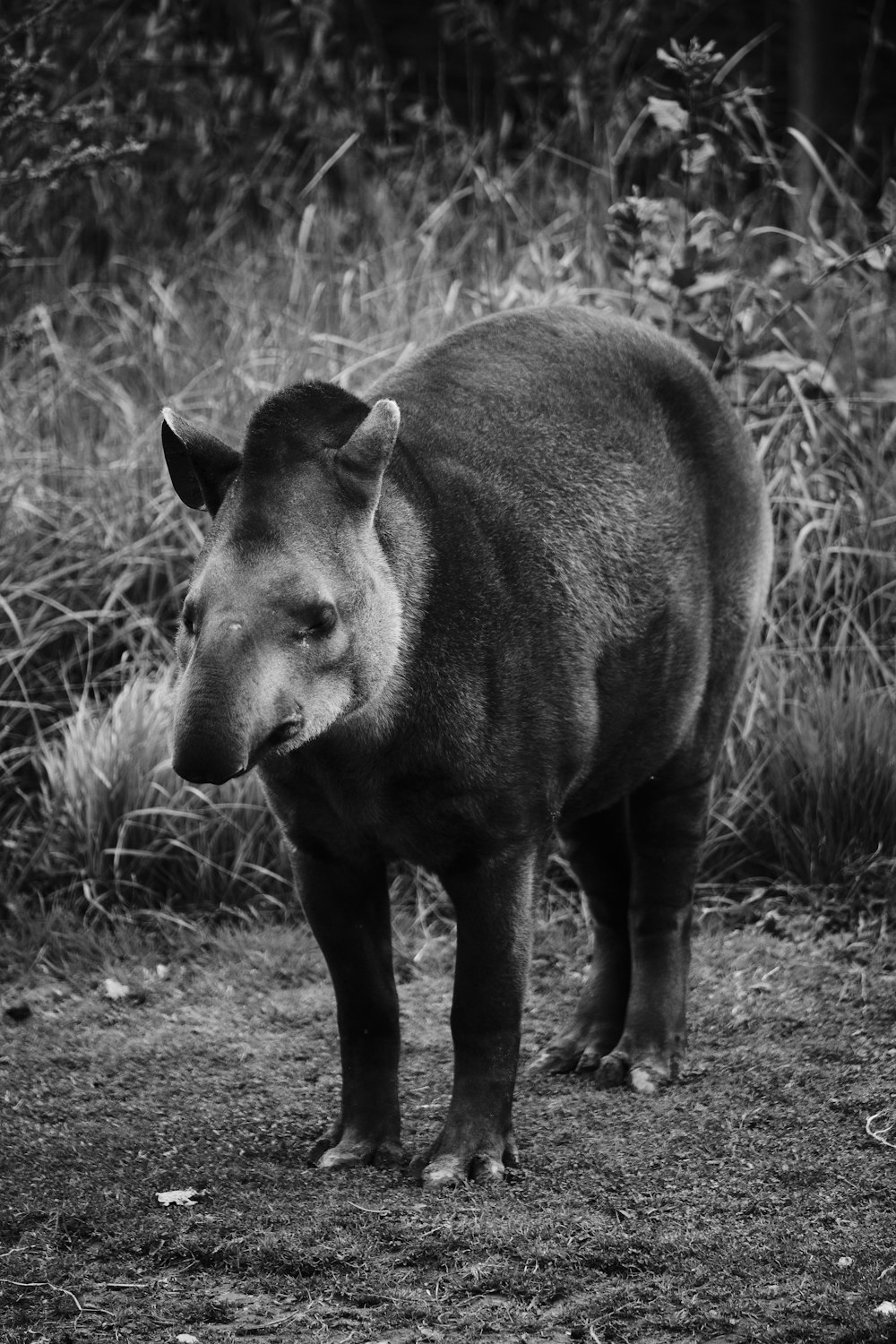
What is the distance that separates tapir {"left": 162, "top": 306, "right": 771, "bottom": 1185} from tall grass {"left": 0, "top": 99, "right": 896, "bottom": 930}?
1.30 m

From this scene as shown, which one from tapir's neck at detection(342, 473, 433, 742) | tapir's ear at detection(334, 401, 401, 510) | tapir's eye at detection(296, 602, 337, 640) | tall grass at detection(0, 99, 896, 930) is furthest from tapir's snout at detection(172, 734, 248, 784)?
Answer: tall grass at detection(0, 99, 896, 930)

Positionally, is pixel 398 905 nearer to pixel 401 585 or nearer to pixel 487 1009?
pixel 487 1009

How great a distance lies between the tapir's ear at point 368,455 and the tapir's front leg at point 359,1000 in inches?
37.4

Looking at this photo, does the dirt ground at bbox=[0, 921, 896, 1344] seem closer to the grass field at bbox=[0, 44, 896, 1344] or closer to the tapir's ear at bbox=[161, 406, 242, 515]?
the grass field at bbox=[0, 44, 896, 1344]

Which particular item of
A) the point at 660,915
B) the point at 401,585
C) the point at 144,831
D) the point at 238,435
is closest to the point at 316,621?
the point at 401,585

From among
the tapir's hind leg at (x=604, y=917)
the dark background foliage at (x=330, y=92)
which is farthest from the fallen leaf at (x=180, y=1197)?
the dark background foliage at (x=330, y=92)

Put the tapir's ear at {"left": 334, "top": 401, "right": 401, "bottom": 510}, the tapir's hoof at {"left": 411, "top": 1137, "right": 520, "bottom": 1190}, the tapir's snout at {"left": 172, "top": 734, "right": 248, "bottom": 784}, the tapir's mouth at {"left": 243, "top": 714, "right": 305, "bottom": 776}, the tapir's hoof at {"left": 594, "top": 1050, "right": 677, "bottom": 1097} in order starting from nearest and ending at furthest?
the tapir's snout at {"left": 172, "top": 734, "right": 248, "bottom": 784} → the tapir's mouth at {"left": 243, "top": 714, "right": 305, "bottom": 776} → the tapir's ear at {"left": 334, "top": 401, "right": 401, "bottom": 510} → the tapir's hoof at {"left": 411, "top": 1137, "right": 520, "bottom": 1190} → the tapir's hoof at {"left": 594, "top": 1050, "right": 677, "bottom": 1097}

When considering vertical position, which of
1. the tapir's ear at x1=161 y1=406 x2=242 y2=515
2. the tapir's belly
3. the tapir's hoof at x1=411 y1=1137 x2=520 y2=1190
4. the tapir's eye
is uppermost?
the tapir's ear at x1=161 y1=406 x2=242 y2=515

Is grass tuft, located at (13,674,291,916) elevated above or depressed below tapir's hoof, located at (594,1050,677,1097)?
below

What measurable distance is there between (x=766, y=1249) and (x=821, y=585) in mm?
3733

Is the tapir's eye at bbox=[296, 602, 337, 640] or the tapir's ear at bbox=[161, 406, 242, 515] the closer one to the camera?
the tapir's eye at bbox=[296, 602, 337, 640]

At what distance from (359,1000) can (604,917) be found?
115 centimetres

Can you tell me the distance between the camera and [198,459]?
3.77 meters

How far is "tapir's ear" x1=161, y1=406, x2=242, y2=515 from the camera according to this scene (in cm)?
375
